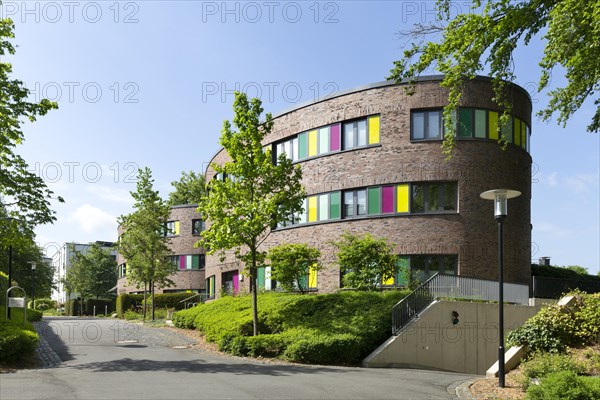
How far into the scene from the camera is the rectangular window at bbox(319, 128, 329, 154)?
29250mm

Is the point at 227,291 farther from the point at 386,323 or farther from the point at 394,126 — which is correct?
the point at 386,323

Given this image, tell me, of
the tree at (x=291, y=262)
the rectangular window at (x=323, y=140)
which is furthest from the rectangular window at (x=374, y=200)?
the rectangular window at (x=323, y=140)

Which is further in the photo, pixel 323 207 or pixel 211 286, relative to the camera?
pixel 211 286

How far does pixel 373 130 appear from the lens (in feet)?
90.3

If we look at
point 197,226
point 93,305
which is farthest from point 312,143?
point 93,305

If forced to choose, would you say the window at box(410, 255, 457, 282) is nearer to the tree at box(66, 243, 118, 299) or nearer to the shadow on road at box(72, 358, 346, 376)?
the shadow on road at box(72, 358, 346, 376)

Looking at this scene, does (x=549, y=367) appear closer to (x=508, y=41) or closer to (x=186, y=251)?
(x=508, y=41)

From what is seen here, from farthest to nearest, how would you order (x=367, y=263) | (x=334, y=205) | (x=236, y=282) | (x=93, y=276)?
1. (x=93, y=276)
2. (x=236, y=282)
3. (x=334, y=205)
4. (x=367, y=263)

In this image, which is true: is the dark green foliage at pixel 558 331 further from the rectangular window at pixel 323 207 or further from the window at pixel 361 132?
the rectangular window at pixel 323 207

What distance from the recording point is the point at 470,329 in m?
21.8

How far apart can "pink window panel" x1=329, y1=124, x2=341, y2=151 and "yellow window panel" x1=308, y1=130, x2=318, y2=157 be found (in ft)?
3.48

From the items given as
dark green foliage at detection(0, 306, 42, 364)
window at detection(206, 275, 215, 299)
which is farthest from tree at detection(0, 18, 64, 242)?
window at detection(206, 275, 215, 299)

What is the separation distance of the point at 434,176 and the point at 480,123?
3.13m

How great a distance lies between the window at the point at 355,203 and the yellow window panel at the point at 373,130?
91.7 inches
